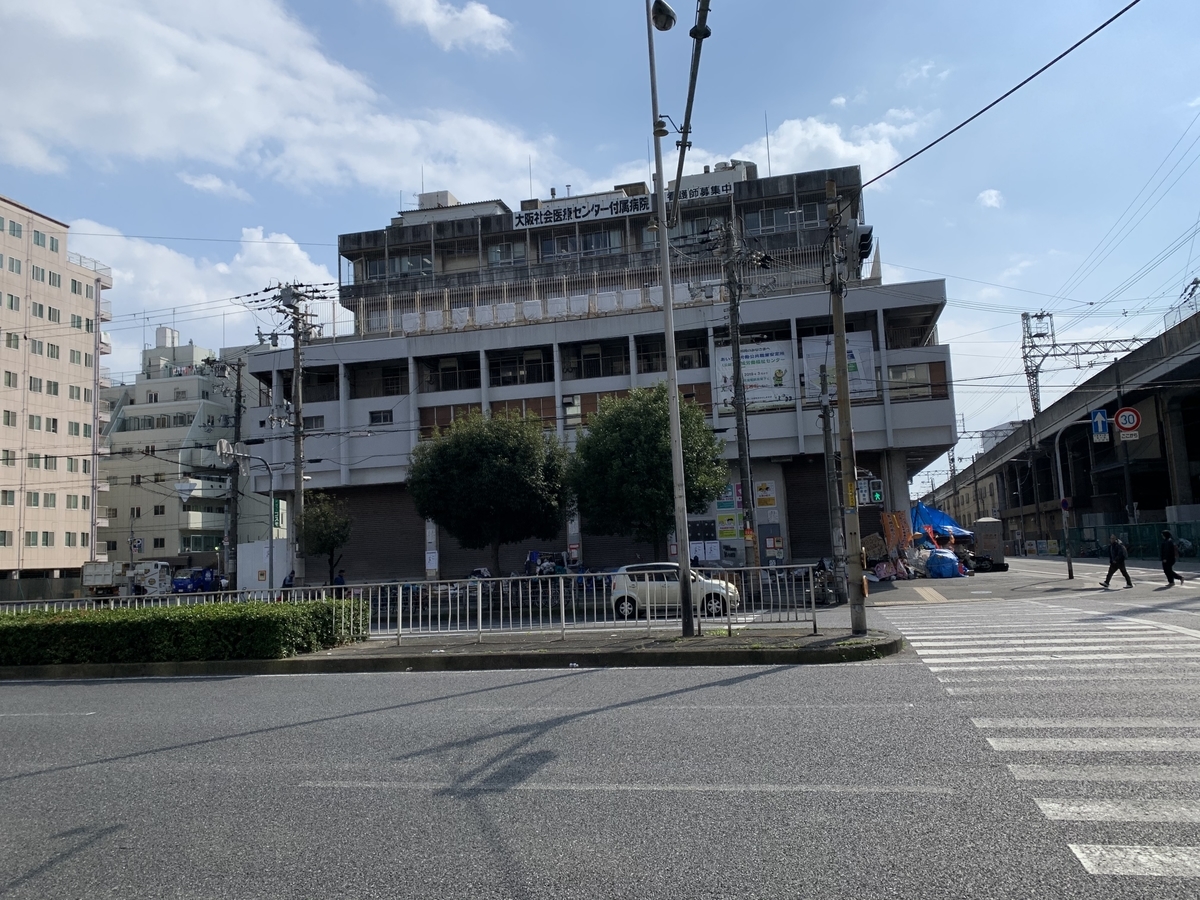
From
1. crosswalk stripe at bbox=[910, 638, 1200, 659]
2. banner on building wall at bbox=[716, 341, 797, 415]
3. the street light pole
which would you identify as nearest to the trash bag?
banner on building wall at bbox=[716, 341, 797, 415]

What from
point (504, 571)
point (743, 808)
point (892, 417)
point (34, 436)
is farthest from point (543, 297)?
point (743, 808)

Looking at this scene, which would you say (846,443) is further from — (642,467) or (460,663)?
(642,467)

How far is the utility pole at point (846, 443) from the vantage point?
13934mm

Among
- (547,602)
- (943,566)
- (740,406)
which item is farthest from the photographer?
(943,566)

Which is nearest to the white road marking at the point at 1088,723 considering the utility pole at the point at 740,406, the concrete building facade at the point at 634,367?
the utility pole at the point at 740,406

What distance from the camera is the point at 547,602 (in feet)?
50.8

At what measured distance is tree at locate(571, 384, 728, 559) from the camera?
30.8m

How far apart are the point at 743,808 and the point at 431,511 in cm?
2918

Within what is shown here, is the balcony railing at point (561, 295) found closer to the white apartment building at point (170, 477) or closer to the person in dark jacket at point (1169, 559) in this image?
the person in dark jacket at point (1169, 559)

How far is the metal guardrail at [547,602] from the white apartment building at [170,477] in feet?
178

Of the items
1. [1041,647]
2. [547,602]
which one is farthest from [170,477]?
[1041,647]

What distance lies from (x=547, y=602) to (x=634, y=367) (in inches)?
1084

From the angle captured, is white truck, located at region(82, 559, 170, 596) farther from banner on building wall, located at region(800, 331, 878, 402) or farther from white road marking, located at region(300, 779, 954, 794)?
white road marking, located at region(300, 779, 954, 794)

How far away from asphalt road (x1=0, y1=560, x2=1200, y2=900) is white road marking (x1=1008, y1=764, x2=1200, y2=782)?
25mm
